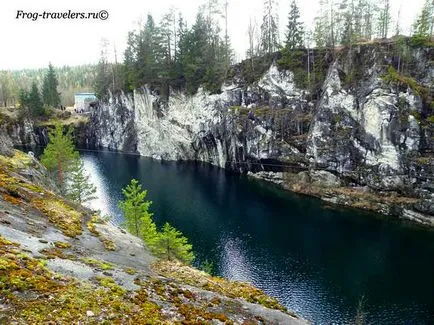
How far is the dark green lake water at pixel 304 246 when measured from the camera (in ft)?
121

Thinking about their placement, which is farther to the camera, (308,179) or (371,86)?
(308,179)

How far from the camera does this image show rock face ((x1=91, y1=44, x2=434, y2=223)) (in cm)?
6300

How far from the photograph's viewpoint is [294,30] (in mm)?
80062

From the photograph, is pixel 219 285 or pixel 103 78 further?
pixel 103 78

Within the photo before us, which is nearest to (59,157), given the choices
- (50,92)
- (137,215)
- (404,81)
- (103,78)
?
(137,215)

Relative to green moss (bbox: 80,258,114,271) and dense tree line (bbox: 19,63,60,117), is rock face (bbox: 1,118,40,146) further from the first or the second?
green moss (bbox: 80,258,114,271)

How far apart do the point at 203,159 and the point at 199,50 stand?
29311mm

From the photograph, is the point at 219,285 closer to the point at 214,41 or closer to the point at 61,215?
the point at 61,215

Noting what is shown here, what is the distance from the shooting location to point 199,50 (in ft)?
307

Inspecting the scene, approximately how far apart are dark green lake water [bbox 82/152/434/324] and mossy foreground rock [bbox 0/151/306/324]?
21.3 meters

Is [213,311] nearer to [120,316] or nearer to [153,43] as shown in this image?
[120,316]

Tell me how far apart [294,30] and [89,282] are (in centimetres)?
7762

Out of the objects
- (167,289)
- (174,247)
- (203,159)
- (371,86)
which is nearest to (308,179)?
(371,86)

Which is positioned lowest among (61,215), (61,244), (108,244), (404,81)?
(108,244)
